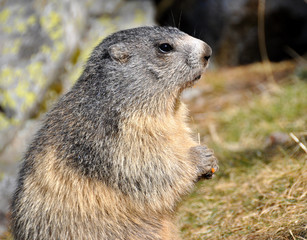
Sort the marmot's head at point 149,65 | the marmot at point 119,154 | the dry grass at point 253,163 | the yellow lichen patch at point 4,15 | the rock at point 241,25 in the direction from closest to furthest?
the marmot at point 119,154, the marmot's head at point 149,65, the dry grass at point 253,163, the yellow lichen patch at point 4,15, the rock at point 241,25

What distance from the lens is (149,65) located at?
13.9 ft

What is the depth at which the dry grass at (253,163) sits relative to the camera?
443 centimetres

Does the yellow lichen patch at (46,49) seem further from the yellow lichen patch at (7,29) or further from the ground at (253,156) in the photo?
the ground at (253,156)

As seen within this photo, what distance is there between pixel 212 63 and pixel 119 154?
7.18 meters

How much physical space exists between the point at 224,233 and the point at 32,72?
4231mm

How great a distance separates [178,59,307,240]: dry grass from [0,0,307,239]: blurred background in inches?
1.4

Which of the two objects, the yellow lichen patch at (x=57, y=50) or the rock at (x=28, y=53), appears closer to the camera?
the rock at (x=28, y=53)

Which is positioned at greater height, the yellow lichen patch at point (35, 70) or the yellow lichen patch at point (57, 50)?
the yellow lichen patch at point (57, 50)

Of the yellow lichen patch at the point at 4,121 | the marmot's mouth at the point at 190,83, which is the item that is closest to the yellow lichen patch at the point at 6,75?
the yellow lichen patch at the point at 4,121

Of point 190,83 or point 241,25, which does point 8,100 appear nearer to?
point 190,83

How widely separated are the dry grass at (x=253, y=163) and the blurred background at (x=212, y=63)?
1.4 inches

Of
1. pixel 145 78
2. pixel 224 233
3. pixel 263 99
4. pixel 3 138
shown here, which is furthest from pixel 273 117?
pixel 3 138

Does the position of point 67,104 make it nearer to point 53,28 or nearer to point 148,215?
point 148,215

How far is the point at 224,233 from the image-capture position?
4508 millimetres
